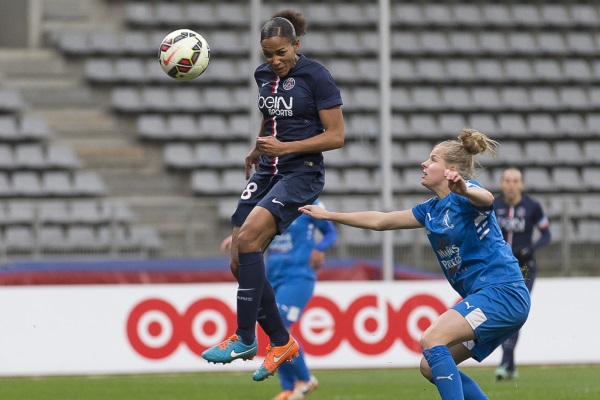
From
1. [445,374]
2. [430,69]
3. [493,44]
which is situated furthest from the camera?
[493,44]

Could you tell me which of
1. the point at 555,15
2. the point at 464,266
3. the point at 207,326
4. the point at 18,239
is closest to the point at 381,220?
the point at 464,266

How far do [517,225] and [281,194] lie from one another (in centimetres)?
532

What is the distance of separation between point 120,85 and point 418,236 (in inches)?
292

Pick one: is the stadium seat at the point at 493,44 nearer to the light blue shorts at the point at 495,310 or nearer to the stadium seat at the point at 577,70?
the stadium seat at the point at 577,70

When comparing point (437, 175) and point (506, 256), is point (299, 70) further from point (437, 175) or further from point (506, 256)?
point (506, 256)

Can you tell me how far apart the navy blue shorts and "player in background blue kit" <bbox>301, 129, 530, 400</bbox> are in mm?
460

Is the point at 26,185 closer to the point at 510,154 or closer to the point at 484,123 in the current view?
the point at 484,123

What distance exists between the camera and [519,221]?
12.6 m

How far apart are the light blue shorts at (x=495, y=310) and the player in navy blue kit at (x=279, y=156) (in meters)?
1.37

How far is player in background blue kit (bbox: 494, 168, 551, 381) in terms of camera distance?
40.9 feet

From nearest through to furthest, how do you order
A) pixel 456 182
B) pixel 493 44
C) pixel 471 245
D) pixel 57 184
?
pixel 456 182 → pixel 471 245 → pixel 57 184 → pixel 493 44

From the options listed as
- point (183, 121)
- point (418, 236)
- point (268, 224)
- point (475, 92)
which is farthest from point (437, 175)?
point (475, 92)

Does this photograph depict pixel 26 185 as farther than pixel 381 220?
Yes

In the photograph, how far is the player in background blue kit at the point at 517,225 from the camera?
40.9 feet
